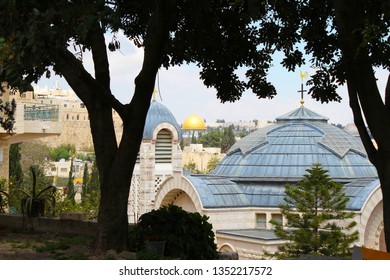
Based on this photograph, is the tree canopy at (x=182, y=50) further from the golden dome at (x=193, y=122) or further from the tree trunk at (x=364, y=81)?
the golden dome at (x=193, y=122)

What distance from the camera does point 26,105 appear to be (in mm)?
25922

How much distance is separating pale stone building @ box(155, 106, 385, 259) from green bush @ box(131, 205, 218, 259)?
21.6 m

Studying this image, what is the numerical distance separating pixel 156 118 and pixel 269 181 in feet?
33.2

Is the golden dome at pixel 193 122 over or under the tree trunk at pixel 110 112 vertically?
over

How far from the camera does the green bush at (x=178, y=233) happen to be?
9734 millimetres

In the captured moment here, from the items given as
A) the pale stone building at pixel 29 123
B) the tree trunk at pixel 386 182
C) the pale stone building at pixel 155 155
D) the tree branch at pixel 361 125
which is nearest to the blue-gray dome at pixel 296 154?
the pale stone building at pixel 155 155

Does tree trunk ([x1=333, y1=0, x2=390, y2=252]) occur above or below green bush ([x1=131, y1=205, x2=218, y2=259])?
above

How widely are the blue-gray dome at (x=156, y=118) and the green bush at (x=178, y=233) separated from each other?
35.1 m

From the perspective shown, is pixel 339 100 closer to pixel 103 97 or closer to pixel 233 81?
pixel 233 81

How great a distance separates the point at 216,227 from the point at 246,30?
83.6 ft

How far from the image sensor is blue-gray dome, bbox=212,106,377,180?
39594 millimetres

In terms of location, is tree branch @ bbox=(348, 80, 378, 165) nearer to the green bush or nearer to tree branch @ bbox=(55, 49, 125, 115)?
the green bush

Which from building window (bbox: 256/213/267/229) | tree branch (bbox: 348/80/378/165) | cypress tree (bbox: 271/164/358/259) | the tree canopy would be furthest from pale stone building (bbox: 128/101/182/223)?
tree branch (bbox: 348/80/378/165)

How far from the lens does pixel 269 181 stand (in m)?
39.1
